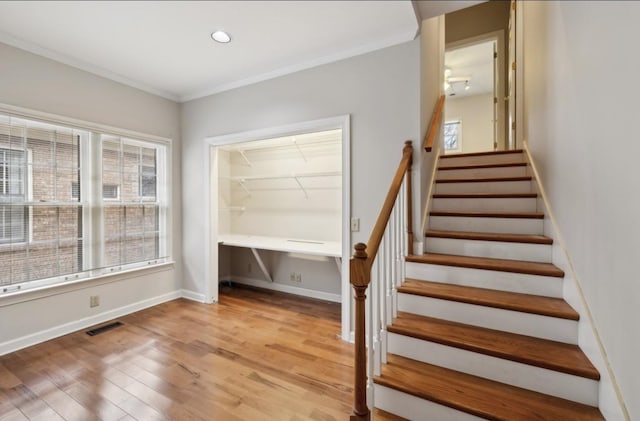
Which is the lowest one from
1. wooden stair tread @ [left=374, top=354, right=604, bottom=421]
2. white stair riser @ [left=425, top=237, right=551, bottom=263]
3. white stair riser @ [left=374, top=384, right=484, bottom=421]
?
white stair riser @ [left=374, top=384, right=484, bottom=421]

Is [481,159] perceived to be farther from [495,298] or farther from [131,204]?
[131,204]

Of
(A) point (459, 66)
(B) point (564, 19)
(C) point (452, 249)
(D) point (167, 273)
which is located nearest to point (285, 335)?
(C) point (452, 249)

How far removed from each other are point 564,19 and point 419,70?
0.96m

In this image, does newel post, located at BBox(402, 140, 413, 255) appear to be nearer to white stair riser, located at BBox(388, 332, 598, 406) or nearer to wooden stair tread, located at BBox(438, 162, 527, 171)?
white stair riser, located at BBox(388, 332, 598, 406)

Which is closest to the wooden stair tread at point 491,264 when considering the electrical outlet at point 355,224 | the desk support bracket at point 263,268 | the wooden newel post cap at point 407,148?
the electrical outlet at point 355,224

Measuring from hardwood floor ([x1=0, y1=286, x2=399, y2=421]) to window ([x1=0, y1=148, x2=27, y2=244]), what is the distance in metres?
1.03

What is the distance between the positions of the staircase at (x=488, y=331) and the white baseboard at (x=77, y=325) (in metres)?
3.02

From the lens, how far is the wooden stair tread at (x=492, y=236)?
2174mm

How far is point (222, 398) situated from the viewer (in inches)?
75.2

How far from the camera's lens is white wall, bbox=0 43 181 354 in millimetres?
2535

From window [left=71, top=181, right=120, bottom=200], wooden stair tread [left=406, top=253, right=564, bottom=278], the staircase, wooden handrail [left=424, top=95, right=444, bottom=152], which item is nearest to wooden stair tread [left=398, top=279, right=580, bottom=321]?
the staircase

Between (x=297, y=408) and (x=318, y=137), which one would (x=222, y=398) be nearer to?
(x=297, y=408)

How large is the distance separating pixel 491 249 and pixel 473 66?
4.30 metres

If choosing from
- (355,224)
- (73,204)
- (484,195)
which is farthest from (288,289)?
(484,195)
